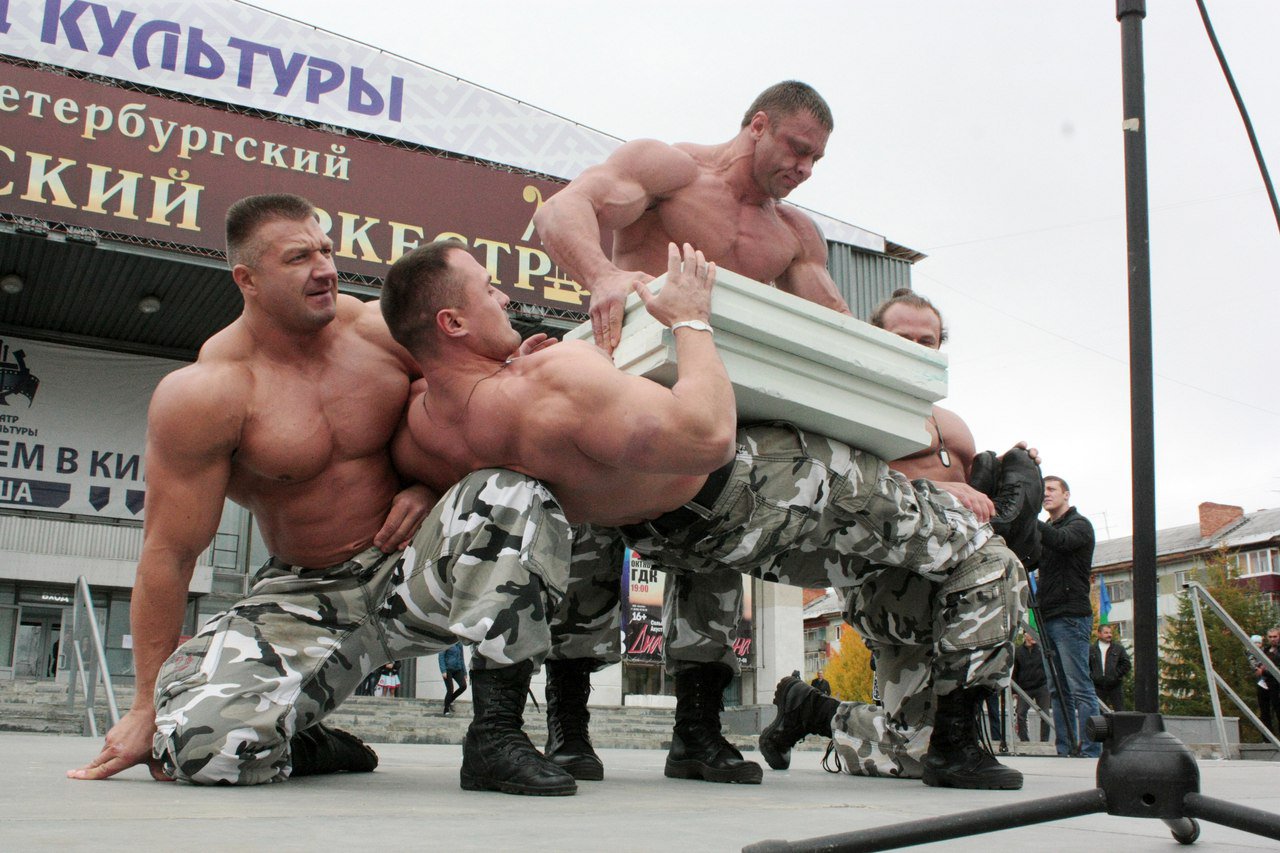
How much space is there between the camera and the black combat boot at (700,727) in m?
2.75

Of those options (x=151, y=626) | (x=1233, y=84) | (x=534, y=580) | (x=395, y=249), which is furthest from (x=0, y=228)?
(x=1233, y=84)

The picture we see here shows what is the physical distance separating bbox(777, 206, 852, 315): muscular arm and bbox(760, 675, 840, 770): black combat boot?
114 cm

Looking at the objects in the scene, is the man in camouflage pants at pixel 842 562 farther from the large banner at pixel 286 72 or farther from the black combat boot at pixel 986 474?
the large banner at pixel 286 72

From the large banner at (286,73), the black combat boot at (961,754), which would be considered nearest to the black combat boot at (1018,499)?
the black combat boot at (961,754)

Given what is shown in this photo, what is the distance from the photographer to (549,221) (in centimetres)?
278

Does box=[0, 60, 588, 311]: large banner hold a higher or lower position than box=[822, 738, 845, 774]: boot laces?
higher

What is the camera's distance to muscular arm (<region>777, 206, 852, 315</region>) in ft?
10.6

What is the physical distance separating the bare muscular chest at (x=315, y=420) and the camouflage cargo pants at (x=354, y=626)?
242mm

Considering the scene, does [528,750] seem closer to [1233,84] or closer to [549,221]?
[549,221]

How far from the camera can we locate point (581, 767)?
2.58 m

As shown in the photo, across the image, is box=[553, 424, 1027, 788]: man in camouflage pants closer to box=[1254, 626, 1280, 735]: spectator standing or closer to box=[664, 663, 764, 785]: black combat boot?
box=[664, 663, 764, 785]: black combat boot

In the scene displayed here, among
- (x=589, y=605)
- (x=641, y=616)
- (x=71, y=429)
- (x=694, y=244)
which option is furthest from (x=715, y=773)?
(x=641, y=616)

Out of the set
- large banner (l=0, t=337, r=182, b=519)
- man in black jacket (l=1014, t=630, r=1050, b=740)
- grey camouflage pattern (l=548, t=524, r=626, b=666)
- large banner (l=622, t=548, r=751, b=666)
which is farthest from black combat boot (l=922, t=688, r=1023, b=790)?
large banner (l=622, t=548, r=751, b=666)

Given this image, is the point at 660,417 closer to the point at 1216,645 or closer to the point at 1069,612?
the point at 1069,612
